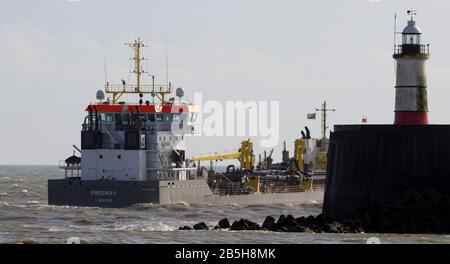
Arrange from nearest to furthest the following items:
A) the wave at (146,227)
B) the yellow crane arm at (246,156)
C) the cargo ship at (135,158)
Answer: the wave at (146,227) < the cargo ship at (135,158) < the yellow crane arm at (246,156)

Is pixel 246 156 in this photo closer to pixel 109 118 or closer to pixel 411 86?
pixel 109 118

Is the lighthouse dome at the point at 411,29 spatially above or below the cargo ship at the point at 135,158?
above

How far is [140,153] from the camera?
53000 mm

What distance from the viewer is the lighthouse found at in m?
38.4

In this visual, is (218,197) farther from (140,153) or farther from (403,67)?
(403,67)

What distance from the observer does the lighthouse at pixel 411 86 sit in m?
38.4

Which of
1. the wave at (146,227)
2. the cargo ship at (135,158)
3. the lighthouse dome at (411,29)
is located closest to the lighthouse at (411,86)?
the lighthouse dome at (411,29)

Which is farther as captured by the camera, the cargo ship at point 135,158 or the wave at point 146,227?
the cargo ship at point 135,158

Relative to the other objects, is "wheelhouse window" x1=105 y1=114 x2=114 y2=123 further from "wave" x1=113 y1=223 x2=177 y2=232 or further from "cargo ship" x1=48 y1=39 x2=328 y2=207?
"wave" x1=113 y1=223 x2=177 y2=232

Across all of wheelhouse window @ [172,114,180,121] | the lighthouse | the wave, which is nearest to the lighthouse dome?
the lighthouse

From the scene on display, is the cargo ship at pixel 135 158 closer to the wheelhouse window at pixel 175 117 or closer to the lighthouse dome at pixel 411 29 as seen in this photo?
the wheelhouse window at pixel 175 117

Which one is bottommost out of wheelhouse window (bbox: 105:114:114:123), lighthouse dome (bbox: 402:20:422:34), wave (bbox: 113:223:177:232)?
wave (bbox: 113:223:177:232)

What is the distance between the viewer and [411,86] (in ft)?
126

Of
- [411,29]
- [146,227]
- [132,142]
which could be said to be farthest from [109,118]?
[411,29]
